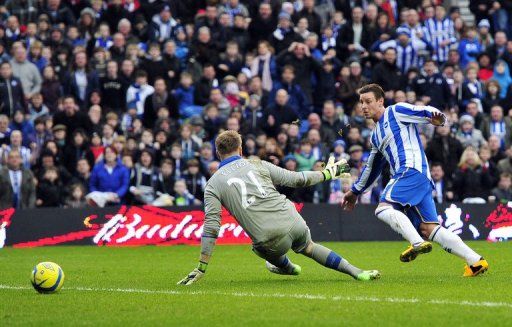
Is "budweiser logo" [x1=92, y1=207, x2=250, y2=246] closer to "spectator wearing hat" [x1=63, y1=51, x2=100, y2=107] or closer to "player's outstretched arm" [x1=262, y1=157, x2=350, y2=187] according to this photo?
"spectator wearing hat" [x1=63, y1=51, x2=100, y2=107]

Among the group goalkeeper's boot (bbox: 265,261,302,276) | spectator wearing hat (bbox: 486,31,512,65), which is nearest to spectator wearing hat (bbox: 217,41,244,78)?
spectator wearing hat (bbox: 486,31,512,65)

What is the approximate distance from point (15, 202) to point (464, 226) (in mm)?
8946

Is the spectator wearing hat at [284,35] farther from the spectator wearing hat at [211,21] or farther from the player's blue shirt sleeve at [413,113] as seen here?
the player's blue shirt sleeve at [413,113]

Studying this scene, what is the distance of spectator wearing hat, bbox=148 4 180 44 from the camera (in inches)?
1041

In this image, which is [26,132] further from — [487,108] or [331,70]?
[487,108]

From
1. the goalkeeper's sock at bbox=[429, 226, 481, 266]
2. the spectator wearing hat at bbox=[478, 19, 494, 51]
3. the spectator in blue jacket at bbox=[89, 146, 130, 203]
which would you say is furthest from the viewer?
the spectator wearing hat at bbox=[478, 19, 494, 51]

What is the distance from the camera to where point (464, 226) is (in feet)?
69.5

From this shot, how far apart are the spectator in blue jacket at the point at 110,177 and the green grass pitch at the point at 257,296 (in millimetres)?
6067

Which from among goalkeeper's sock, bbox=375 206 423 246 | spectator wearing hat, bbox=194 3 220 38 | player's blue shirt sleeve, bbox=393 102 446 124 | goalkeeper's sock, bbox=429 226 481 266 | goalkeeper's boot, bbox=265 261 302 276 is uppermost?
spectator wearing hat, bbox=194 3 220 38

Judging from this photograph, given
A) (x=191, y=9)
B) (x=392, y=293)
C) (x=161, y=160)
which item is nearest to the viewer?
(x=392, y=293)

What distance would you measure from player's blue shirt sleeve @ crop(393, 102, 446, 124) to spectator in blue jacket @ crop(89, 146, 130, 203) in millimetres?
10955

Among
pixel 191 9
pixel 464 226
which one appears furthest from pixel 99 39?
pixel 464 226

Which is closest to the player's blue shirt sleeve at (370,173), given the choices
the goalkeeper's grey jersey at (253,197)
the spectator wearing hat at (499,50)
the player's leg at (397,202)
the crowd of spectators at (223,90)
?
the player's leg at (397,202)

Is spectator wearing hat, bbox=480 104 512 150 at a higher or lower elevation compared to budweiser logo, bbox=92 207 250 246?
higher
